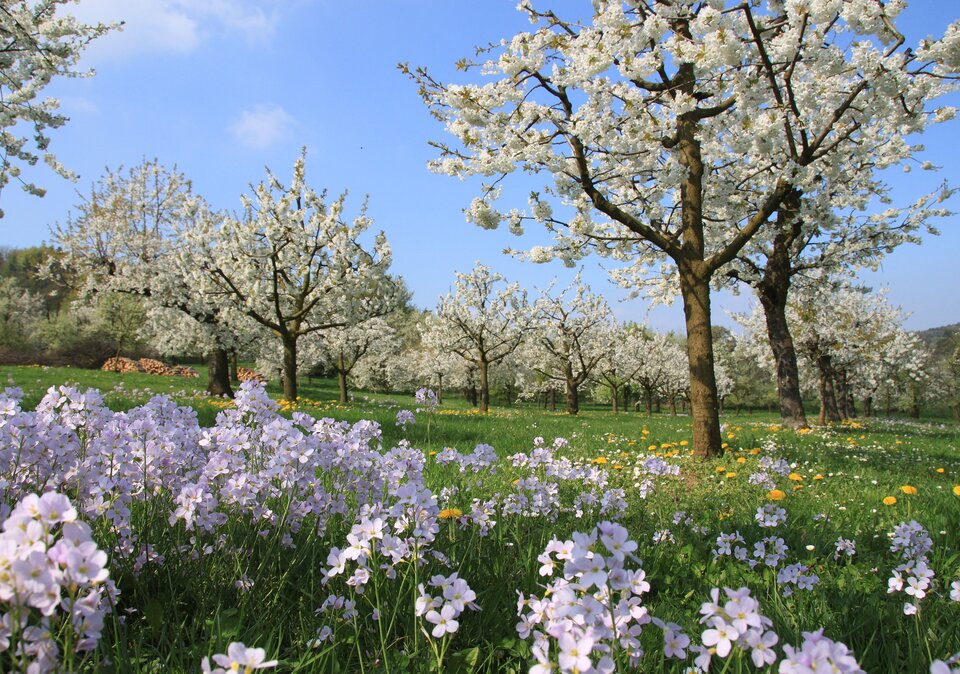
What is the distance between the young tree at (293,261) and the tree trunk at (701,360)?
12.4 metres

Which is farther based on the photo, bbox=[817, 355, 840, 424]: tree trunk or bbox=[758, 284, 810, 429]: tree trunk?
bbox=[817, 355, 840, 424]: tree trunk

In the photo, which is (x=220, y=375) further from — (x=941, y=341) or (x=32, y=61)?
(x=941, y=341)

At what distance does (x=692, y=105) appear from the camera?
702 cm

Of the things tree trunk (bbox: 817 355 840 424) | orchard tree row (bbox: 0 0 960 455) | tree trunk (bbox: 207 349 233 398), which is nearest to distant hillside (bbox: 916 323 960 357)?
tree trunk (bbox: 817 355 840 424)

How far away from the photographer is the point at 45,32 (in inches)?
411

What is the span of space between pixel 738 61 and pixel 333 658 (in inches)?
270

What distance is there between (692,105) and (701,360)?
3387 mm

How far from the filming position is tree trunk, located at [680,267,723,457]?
7523 millimetres

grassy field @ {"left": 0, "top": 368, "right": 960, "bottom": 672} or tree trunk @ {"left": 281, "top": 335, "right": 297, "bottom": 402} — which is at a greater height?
tree trunk @ {"left": 281, "top": 335, "right": 297, "bottom": 402}

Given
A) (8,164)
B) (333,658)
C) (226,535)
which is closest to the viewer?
(333,658)

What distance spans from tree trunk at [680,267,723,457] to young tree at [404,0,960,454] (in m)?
0.02

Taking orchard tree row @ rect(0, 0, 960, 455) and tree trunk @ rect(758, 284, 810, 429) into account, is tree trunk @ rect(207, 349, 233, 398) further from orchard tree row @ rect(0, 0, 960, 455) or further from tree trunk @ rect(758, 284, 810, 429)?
tree trunk @ rect(758, 284, 810, 429)

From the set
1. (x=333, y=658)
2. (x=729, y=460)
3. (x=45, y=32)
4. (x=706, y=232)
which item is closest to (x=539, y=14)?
(x=706, y=232)

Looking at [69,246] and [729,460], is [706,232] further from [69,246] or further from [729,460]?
[69,246]
